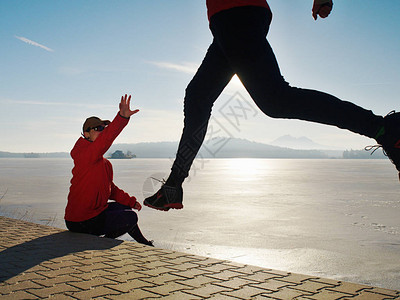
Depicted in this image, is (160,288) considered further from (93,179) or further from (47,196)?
(47,196)

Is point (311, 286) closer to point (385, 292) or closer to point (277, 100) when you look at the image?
point (385, 292)

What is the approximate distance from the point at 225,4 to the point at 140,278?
4.42 ft

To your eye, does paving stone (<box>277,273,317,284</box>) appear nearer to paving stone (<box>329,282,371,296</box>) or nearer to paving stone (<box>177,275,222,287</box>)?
paving stone (<box>329,282,371,296</box>)

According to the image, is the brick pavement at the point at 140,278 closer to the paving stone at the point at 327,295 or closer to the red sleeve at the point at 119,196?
the paving stone at the point at 327,295

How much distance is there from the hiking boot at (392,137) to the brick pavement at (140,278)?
2.03 ft

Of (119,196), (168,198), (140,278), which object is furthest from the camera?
(119,196)

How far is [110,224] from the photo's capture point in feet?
11.5

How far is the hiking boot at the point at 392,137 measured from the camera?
164 centimetres

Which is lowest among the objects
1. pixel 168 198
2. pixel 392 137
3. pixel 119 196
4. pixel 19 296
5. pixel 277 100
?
pixel 19 296

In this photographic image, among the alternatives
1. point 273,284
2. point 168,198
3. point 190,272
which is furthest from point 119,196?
point 273,284

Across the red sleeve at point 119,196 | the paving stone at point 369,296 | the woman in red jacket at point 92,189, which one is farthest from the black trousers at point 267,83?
the red sleeve at point 119,196

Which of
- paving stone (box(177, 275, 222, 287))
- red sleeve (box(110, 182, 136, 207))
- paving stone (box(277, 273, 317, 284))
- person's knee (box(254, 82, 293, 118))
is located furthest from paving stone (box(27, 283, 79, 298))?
red sleeve (box(110, 182, 136, 207))

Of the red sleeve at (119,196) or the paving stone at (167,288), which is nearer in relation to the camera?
the paving stone at (167,288)

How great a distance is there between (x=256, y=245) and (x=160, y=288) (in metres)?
2.19
